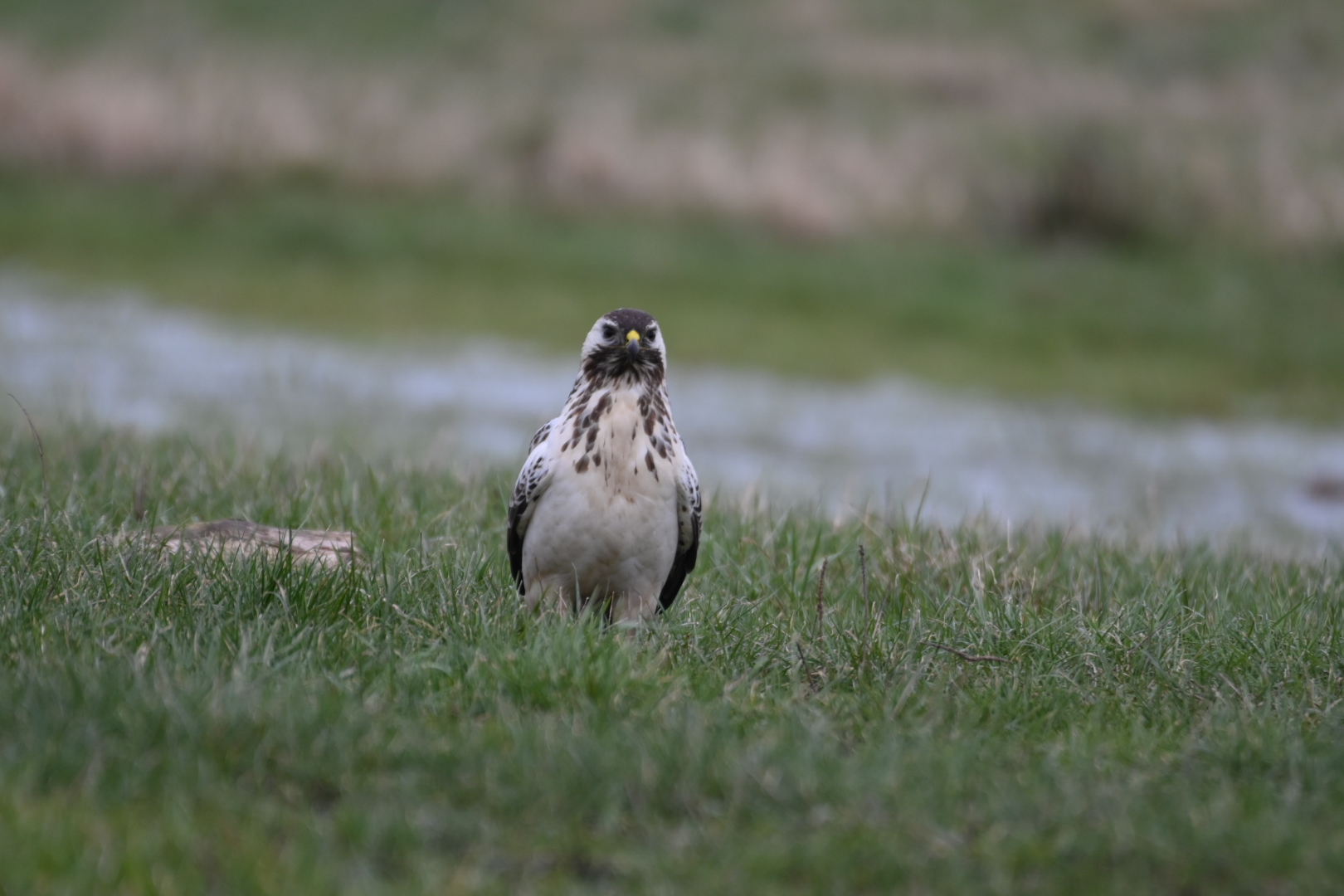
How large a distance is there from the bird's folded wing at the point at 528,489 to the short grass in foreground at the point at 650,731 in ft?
0.40

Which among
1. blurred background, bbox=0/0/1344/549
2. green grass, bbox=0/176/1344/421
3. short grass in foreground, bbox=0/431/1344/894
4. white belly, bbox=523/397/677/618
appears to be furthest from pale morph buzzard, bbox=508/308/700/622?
green grass, bbox=0/176/1344/421

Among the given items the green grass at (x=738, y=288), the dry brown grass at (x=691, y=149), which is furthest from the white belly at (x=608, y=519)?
the dry brown grass at (x=691, y=149)

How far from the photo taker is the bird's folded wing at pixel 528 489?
15.8 feet

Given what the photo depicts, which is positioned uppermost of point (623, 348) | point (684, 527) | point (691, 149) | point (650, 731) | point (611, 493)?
point (691, 149)

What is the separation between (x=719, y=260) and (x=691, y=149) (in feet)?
7.48

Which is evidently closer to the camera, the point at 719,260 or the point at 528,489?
the point at 528,489

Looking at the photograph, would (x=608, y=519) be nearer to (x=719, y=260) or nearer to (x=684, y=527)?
(x=684, y=527)

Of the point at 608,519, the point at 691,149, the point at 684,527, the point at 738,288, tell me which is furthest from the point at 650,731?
the point at 691,149

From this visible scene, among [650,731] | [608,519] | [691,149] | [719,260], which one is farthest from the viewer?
[691,149]

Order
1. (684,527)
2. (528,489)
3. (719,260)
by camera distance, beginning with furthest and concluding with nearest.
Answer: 1. (719,260)
2. (684,527)
3. (528,489)

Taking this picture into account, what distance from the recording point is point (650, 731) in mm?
3652

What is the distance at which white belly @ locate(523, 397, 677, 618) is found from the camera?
184 inches

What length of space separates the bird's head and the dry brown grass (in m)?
13.6

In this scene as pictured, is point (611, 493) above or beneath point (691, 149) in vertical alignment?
beneath
